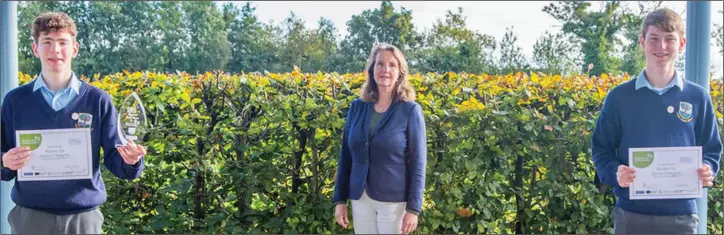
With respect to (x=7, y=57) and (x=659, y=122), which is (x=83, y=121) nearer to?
(x=7, y=57)

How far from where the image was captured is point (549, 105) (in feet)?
14.7

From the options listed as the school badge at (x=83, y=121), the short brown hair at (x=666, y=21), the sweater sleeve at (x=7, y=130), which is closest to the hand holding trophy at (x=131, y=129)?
the school badge at (x=83, y=121)

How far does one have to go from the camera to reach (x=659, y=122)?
10.4 ft

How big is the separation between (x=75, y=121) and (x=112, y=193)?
1614 millimetres

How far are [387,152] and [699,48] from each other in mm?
1731

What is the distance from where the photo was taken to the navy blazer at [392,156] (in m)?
3.20

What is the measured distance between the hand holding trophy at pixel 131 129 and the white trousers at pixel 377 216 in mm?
992

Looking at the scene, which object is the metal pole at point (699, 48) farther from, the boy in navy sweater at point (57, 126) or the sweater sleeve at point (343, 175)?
the boy in navy sweater at point (57, 126)

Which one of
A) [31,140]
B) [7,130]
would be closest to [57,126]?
[31,140]

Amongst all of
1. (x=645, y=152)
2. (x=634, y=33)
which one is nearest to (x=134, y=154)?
(x=645, y=152)

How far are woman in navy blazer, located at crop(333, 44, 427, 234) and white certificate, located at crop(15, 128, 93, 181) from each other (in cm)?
117

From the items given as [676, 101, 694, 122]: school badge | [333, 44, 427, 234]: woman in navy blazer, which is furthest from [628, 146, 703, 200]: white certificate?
[333, 44, 427, 234]: woman in navy blazer

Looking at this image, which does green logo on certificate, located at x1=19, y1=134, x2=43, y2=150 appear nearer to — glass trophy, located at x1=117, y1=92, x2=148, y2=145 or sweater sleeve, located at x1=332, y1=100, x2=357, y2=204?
glass trophy, located at x1=117, y1=92, x2=148, y2=145

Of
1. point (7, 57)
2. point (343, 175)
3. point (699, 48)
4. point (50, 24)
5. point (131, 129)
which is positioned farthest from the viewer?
point (7, 57)
